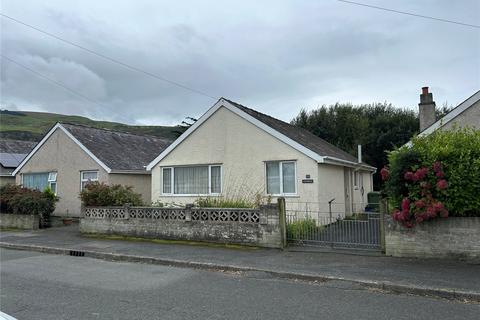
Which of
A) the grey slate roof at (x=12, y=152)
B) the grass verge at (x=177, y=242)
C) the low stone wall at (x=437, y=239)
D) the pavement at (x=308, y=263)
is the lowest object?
the pavement at (x=308, y=263)

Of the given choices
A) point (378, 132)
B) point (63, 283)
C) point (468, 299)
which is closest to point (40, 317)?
point (63, 283)

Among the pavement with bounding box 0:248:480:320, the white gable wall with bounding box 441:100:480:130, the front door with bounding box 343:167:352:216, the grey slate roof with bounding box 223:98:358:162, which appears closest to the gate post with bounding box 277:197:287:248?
the pavement with bounding box 0:248:480:320

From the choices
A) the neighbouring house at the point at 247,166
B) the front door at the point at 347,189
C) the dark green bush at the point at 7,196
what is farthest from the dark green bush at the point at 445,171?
the dark green bush at the point at 7,196

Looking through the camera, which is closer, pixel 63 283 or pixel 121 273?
pixel 63 283

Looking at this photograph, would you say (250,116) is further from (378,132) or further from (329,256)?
(378,132)

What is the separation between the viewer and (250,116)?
1625 cm

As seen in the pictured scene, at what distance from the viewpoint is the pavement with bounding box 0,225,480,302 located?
24.1ft

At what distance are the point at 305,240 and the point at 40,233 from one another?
36.9 feet

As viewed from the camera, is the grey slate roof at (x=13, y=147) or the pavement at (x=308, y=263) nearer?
the pavement at (x=308, y=263)

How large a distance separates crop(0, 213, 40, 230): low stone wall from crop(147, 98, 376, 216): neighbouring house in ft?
17.6

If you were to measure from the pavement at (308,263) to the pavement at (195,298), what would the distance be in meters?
0.23

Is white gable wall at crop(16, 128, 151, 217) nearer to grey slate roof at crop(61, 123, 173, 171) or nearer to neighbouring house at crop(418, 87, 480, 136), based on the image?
grey slate roof at crop(61, 123, 173, 171)

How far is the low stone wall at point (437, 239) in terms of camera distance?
8.90m

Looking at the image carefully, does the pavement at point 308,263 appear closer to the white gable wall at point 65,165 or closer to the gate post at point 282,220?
the gate post at point 282,220
